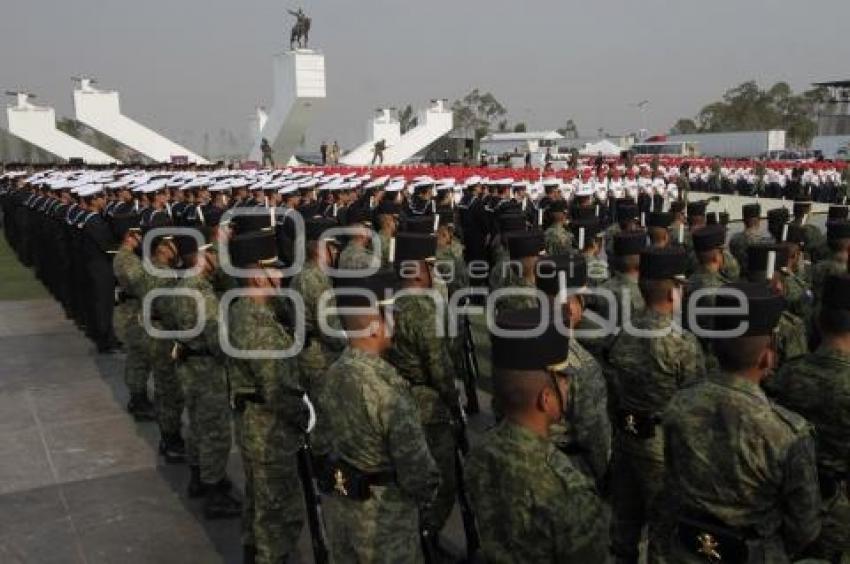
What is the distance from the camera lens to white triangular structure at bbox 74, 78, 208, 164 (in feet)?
124

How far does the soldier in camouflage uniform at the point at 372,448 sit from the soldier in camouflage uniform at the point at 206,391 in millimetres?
2051

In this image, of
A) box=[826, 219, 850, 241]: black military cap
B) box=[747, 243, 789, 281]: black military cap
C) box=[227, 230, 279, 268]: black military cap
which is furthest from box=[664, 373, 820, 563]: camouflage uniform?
box=[826, 219, 850, 241]: black military cap

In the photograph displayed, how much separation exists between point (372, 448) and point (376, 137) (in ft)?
121

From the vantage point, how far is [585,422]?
124 inches

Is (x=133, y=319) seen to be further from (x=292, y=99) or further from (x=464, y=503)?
(x=292, y=99)

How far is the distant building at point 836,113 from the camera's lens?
6147 centimetres

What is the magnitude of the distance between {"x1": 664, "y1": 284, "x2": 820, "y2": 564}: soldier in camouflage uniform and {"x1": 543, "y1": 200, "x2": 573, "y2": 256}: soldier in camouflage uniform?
4.86 m

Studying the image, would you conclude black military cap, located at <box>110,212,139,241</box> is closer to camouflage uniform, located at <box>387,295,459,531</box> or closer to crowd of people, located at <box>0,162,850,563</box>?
crowd of people, located at <box>0,162,850,563</box>

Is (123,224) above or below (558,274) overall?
above

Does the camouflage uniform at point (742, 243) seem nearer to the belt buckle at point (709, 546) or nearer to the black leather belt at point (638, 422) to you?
the black leather belt at point (638, 422)

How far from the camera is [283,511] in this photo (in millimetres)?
4047

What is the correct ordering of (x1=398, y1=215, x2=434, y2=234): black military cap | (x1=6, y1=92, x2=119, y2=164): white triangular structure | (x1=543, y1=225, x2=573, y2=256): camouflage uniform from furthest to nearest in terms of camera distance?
1. (x1=6, y1=92, x2=119, y2=164): white triangular structure
2. (x1=543, y1=225, x2=573, y2=256): camouflage uniform
3. (x1=398, y1=215, x2=434, y2=234): black military cap

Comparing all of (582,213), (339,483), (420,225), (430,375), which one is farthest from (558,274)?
(582,213)

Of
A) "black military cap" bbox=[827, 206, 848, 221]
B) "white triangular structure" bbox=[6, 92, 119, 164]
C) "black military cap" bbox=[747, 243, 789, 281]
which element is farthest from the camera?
"white triangular structure" bbox=[6, 92, 119, 164]
